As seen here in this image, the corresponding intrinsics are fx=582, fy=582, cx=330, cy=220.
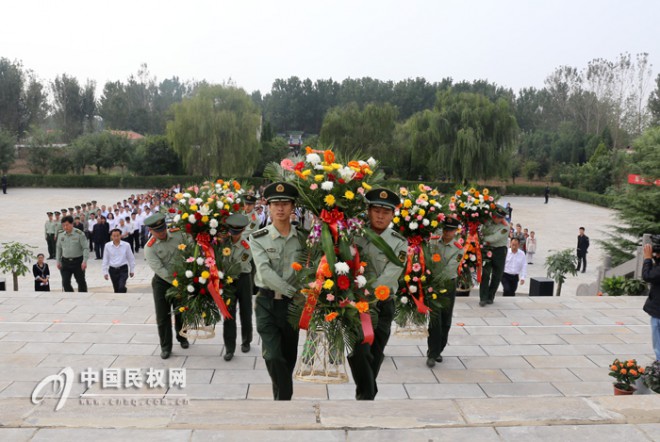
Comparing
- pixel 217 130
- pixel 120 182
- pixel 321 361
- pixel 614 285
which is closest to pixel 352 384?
pixel 321 361

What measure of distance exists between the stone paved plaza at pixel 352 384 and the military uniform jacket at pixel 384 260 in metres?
0.93

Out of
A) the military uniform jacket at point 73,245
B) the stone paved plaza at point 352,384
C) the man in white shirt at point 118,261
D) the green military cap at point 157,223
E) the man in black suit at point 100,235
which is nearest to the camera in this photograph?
the stone paved plaza at point 352,384

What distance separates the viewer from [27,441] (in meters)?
2.88

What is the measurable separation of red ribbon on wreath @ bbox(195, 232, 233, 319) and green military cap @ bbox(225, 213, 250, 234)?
0.26 m

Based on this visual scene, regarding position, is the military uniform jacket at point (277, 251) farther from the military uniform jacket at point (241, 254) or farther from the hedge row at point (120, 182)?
the hedge row at point (120, 182)

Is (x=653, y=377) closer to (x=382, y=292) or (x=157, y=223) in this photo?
(x=382, y=292)

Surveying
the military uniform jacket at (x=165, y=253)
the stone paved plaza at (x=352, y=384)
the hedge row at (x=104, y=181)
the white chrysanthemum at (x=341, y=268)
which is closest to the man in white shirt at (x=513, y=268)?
the stone paved plaza at (x=352, y=384)

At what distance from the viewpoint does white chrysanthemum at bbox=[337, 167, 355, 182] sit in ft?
14.0

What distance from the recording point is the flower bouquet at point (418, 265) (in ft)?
20.1

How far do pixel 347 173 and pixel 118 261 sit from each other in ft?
21.4

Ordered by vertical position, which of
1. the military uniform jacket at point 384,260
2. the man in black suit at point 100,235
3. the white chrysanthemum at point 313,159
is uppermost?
the white chrysanthemum at point 313,159

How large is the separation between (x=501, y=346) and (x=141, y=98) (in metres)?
83.4

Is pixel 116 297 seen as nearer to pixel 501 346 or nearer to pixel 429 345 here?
pixel 429 345

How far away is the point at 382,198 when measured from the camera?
15.3ft
